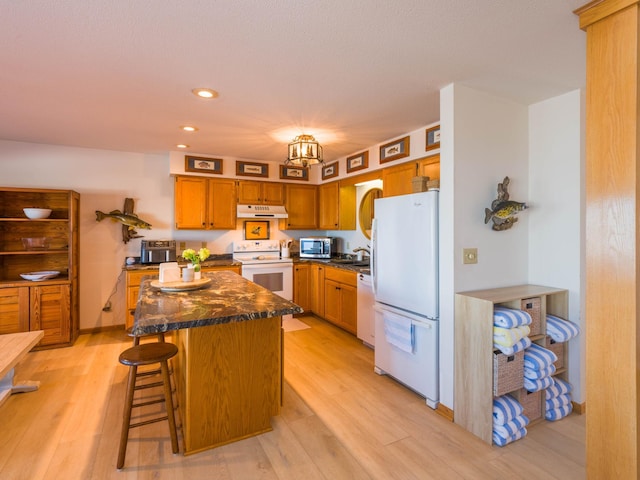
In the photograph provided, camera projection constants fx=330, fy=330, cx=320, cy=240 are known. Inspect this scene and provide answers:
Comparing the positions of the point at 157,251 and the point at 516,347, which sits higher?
the point at 157,251

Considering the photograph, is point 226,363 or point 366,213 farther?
point 366,213

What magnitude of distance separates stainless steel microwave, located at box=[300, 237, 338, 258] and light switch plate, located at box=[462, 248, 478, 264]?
2.83 m

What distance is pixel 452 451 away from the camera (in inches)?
80.0

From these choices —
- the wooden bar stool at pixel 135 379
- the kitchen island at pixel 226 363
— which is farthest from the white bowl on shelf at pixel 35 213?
the wooden bar stool at pixel 135 379

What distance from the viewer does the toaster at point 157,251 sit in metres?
4.29

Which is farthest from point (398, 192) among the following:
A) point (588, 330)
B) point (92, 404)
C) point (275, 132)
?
point (92, 404)

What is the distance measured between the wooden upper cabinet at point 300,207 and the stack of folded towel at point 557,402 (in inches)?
146

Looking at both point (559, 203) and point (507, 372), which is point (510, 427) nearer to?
point (507, 372)

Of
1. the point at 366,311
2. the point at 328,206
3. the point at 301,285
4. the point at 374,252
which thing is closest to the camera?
the point at 374,252

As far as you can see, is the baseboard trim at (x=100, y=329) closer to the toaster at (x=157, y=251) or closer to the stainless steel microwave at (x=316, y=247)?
the toaster at (x=157, y=251)

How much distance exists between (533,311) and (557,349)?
0.43 meters

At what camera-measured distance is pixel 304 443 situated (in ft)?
6.89

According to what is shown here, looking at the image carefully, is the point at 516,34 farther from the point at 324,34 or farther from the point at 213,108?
the point at 213,108

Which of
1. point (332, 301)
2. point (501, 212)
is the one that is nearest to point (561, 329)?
point (501, 212)
